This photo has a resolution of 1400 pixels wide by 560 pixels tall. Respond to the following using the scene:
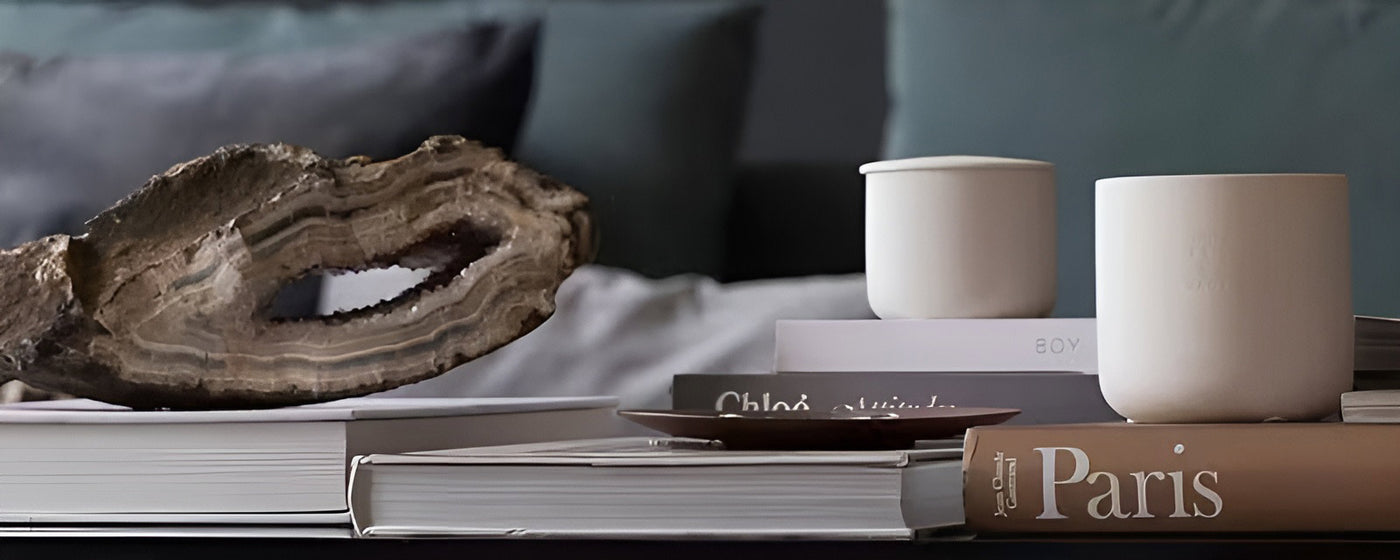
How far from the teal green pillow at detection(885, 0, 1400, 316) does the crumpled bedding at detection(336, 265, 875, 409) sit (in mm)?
147

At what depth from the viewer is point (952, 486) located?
0.53 metres

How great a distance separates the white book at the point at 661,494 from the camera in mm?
503

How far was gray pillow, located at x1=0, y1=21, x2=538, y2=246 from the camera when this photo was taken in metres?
1.07

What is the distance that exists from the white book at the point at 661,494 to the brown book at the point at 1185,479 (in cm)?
3

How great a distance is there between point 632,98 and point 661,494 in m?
0.58

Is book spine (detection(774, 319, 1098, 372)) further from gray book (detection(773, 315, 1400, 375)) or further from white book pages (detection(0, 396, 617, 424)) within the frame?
white book pages (detection(0, 396, 617, 424))

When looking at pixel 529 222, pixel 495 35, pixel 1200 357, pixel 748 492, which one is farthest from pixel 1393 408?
pixel 495 35

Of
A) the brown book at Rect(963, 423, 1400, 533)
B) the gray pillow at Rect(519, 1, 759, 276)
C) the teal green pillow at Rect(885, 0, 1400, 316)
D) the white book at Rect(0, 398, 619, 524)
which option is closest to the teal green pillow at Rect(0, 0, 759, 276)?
the gray pillow at Rect(519, 1, 759, 276)

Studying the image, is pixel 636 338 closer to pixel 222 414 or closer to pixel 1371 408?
pixel 222 414

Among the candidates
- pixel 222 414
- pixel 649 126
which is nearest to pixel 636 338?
pixel 649 126

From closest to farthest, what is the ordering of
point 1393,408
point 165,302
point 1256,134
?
1. point 1393,408
2. point 165,302
3. point 1256,134

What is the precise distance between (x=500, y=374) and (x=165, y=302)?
0.41m

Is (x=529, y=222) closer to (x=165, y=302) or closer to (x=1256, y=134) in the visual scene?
(x=165, y=302)

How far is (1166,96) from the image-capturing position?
103 cm
